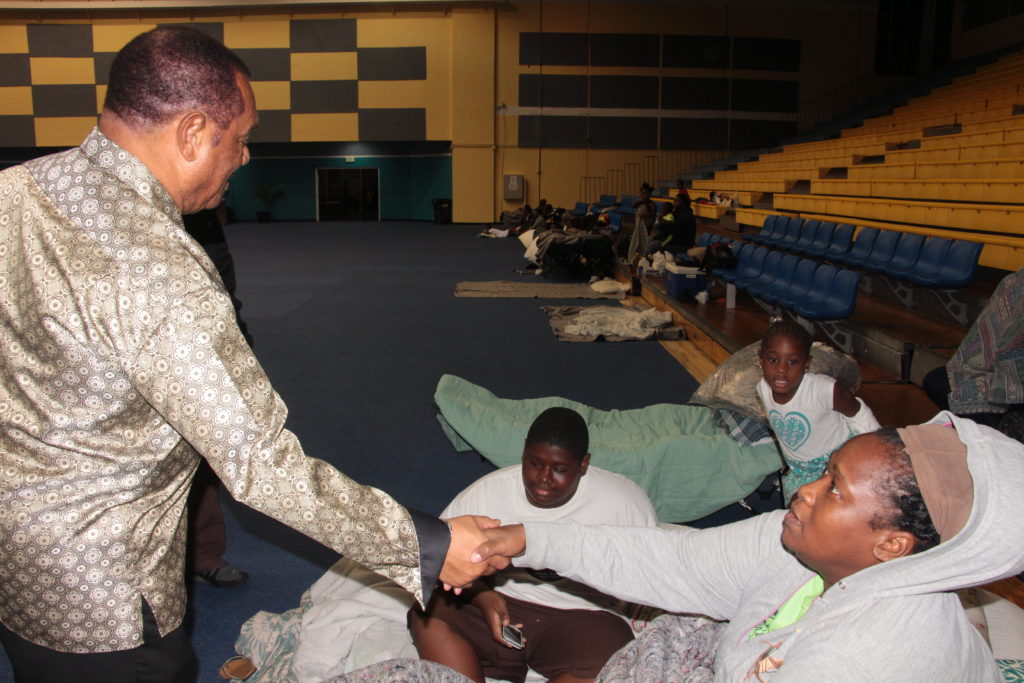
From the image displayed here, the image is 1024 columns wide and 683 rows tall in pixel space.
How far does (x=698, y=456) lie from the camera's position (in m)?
3.77

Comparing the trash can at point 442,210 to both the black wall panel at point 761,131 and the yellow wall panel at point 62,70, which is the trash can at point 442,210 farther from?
the yellow wall panel at point 62,70

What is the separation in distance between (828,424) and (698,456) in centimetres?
77

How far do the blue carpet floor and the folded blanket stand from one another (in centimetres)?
22

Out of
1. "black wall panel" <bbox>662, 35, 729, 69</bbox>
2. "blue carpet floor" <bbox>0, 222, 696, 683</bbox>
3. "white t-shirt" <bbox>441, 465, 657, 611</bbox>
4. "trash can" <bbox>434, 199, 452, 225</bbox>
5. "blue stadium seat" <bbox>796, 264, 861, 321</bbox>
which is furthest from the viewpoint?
"trash can" <bbox>434, 199, 452, 225</bbox>

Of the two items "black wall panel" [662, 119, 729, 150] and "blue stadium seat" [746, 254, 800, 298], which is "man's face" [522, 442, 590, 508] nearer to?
"blue stadium seat" [746, 254, 800, 298]

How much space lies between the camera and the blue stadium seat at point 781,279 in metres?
7.23

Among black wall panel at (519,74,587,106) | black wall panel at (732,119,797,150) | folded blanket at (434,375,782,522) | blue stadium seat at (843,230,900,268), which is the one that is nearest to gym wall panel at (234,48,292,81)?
black wall panel at (519,74,587,106)

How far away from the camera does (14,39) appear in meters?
20.7

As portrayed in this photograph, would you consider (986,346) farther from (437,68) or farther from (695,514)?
(437,68)

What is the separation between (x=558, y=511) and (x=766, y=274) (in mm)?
6005

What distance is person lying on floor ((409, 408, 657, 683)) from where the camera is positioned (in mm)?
2229

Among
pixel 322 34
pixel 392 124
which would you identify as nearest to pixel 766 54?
pixel 392 124

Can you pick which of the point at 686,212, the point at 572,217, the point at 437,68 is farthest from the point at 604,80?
the point at 686,212

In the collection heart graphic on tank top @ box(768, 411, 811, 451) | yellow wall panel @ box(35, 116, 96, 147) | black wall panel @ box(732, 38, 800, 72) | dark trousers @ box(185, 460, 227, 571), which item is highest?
black wall panel @ box(732, 38, 800, 72)
